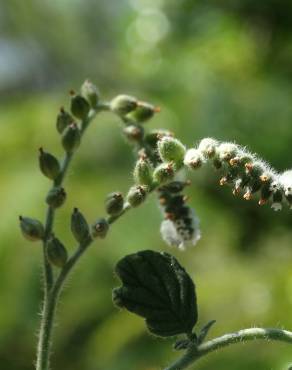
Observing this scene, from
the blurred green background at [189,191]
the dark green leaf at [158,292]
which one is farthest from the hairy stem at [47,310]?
the blurred green background at [189,191]

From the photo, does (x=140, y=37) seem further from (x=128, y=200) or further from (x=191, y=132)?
(x=128, y=200)

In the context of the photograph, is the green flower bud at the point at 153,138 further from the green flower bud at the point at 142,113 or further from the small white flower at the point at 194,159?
the small white flower at the point at 194,159

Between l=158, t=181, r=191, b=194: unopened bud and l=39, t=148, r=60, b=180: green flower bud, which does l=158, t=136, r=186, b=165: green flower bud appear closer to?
l=158, t=181, r=191, b=194: unopened bud

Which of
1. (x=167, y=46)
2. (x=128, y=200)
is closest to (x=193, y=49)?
(x=167, y=46)

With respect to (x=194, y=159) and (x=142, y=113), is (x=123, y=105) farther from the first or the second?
(x=194, y=159)

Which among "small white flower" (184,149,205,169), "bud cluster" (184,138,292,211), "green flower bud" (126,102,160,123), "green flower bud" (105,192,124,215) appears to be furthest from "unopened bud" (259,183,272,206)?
"green flower bud" (126,102,160,123)
